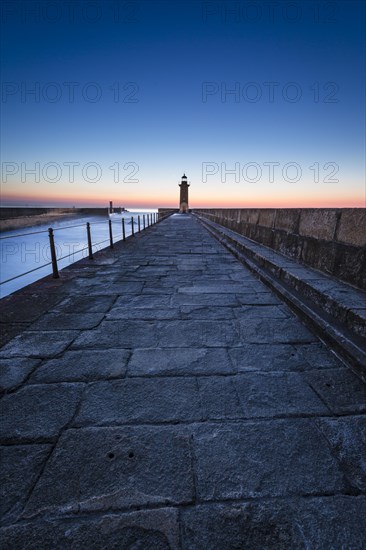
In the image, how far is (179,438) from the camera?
4.68 ft

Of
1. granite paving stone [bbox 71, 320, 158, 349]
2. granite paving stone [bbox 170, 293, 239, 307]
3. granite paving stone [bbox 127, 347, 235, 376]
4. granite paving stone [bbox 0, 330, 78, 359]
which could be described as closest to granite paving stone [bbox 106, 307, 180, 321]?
granite paving stone [bbox 71, 320, 158, 349]

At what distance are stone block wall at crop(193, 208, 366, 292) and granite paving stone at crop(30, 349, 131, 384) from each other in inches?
100

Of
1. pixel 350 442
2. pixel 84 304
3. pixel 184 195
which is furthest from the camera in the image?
pixel 184 195

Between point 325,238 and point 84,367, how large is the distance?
10.6 feet

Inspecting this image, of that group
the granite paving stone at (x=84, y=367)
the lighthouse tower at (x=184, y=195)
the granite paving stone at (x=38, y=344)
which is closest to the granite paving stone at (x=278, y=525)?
the granite paving stone at (x=84, y=367)

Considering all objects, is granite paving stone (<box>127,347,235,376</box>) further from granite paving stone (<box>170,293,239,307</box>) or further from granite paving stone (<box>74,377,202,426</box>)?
granite paving stone (<box>170,293,239,307</box>)

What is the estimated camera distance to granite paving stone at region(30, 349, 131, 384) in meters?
1.94

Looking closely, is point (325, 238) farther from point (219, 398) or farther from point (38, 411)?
point (38, 411)

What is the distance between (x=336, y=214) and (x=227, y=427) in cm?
295

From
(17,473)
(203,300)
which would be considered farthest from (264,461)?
(203,300)

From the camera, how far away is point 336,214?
3311mm

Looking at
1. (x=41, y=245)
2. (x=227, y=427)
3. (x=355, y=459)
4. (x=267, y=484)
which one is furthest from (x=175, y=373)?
(x=41, y=245)

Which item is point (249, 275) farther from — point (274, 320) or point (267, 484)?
point (267, 484)

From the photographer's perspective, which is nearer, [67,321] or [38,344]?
[38,344]
